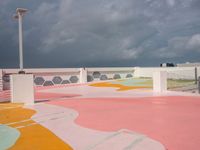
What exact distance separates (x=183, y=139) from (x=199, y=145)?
1.75 ft

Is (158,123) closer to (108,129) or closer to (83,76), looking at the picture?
(108,129)

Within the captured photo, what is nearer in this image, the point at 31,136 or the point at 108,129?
the point at 31,136

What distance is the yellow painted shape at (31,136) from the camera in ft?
20.0

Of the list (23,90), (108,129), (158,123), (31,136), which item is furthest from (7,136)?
(23,90)

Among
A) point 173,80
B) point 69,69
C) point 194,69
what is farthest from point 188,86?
point 69,69

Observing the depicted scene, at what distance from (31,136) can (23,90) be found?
22.9 ft

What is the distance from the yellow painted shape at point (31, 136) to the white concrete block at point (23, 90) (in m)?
2.95

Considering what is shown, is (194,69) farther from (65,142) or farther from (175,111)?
(65,142)

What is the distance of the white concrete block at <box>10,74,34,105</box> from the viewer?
528 inches

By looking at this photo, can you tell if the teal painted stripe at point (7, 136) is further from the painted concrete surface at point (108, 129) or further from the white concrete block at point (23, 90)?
the white concrete block at point (23, 90)

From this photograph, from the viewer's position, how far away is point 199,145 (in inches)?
240

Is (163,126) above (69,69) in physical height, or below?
below

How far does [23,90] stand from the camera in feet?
44.9

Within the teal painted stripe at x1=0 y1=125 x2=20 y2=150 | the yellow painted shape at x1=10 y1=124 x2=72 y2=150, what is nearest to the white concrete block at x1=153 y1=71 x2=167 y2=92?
the yellow painted shape at x1=10 y1=124 x2=72 y2=150
